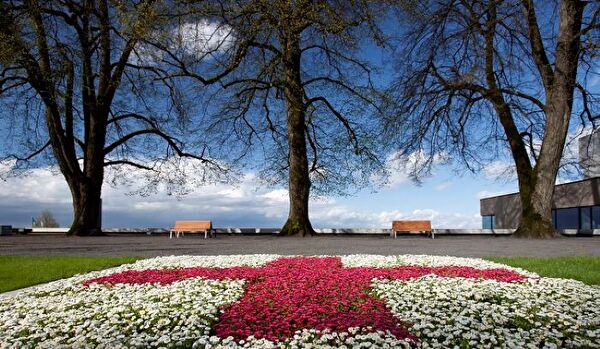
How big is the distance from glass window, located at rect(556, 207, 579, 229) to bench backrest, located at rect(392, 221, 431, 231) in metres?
18.3

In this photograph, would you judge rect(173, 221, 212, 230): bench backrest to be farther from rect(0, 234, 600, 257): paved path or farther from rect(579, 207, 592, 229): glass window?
rect(579, 207, 592, 229): glass window

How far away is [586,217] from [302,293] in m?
34.9

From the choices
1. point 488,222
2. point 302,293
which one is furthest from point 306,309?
point 488,222

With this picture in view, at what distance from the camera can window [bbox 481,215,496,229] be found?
158ft

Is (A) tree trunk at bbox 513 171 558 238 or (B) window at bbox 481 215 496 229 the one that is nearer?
(A) tree trunk at bbox 513 171 558 238

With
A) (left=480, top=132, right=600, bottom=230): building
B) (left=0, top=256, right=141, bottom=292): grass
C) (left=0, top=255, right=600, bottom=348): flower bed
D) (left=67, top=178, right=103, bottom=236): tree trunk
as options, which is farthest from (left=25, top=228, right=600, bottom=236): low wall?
(left=0, top=255, right=600, bottom=348): flower bed

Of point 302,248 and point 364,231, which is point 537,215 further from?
point 302,248

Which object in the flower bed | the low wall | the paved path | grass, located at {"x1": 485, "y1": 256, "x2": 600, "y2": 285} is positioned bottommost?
the flower bed

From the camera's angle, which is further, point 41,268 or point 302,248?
point 302,248

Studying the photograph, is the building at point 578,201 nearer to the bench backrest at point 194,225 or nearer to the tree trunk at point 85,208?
the bench backrest at point 194,225

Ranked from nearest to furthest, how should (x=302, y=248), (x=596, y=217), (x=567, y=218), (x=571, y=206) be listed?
(x=302, y=248) < (x=596, y=217) < (x=571, y=206) < (x=567, y=218)

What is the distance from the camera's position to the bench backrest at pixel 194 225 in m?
25.5

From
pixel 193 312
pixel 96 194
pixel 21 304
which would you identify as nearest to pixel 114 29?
pixel 96 194

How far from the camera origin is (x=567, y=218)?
38.6 meters
